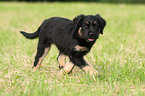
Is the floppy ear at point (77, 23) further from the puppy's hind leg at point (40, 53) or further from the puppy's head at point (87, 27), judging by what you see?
the puppy's hind leg at point (40, 53)

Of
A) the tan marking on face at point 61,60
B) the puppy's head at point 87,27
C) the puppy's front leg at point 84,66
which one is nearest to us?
the puppy's head at point 87,27

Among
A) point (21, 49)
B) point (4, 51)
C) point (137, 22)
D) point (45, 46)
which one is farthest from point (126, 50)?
point (137, 22)

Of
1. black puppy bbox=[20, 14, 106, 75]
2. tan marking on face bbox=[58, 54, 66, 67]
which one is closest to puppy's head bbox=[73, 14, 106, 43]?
black puppy bbox=[20, 14, 106, 75]

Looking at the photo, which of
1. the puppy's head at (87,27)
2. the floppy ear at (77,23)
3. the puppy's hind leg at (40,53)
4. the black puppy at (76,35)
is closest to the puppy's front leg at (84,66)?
the black puppy at (76,35)

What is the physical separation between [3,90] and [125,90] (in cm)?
187

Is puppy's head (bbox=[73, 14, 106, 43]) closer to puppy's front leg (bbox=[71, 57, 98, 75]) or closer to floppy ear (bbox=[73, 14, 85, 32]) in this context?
floppy ear (bbox=[73, 14, 85, 32])

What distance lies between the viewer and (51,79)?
427 cm

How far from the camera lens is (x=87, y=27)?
14.3 feet

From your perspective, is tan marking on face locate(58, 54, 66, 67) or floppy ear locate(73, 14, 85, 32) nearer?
floppy ear locate(73, 14, 85, 32)

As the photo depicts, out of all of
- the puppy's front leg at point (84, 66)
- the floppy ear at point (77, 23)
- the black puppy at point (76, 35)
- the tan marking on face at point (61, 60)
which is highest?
the floppy ear at point (77, 23)

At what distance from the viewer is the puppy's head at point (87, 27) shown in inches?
167

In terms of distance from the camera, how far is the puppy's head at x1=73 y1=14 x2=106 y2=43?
4.25 m

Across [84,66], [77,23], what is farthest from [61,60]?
[77,23]

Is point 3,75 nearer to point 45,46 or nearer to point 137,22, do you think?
point 45,46
